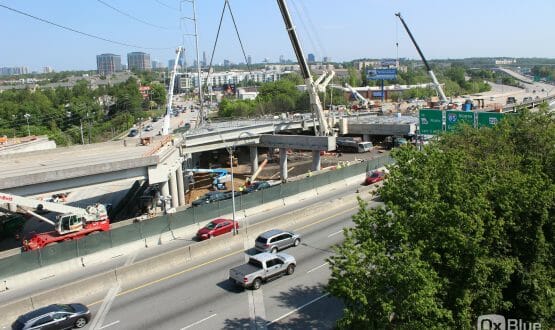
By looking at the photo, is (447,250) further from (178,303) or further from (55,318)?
(55,318)

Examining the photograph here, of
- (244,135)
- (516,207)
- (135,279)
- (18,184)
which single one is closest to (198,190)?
(244,135)

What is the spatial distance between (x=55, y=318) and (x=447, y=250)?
14.3 metres

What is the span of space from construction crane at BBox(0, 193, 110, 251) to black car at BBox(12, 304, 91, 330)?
1021cm

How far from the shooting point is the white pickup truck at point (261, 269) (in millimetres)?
21281

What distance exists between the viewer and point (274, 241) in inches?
1033

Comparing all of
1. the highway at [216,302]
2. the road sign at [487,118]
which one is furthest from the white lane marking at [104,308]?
the road sign at [487,118]

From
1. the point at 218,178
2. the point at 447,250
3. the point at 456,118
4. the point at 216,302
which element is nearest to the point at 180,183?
the point at 218,178

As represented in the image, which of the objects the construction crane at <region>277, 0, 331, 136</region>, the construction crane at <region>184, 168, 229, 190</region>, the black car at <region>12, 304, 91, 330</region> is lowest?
the construction crane at <region>184, 168, 229, 190</region>

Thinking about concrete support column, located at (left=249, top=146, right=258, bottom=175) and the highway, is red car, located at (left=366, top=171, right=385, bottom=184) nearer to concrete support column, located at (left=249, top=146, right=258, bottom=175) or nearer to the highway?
the highway

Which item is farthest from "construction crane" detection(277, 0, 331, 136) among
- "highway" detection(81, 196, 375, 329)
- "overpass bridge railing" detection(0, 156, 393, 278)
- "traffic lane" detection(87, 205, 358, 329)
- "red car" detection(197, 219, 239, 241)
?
"traffic lane" detection(87, 205, 358, 329)

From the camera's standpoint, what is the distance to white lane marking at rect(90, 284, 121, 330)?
18.8 m

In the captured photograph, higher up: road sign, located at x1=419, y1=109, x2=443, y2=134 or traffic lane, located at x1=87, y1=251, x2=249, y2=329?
road sign, located at x1=419, y1=109, x2=443, y2=134

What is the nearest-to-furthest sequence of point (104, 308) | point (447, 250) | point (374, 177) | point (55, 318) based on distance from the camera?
1. point (447, 250)
2. point (55, 318)
3. point (104, 308)
4. point (374, 177)

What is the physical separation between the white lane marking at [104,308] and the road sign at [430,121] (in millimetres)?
33010
